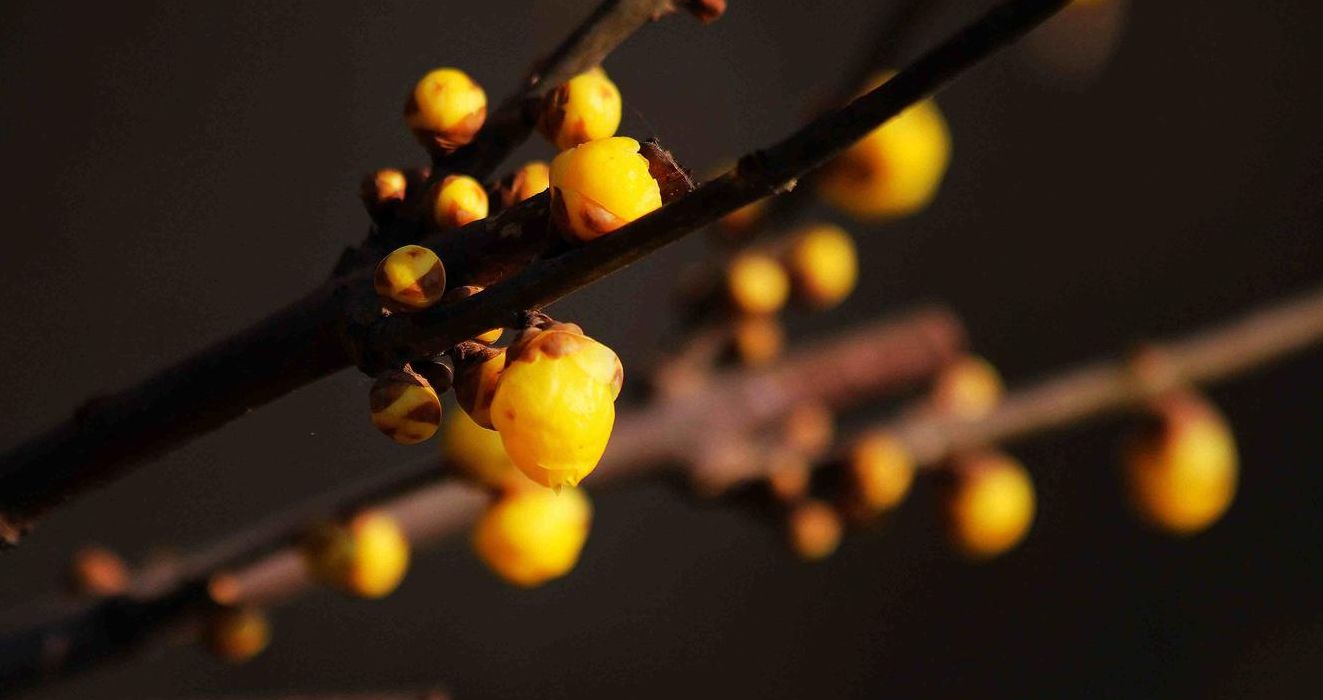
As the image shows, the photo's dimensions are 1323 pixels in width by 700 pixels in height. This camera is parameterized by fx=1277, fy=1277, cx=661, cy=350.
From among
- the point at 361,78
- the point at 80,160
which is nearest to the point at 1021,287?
the point at 361,78

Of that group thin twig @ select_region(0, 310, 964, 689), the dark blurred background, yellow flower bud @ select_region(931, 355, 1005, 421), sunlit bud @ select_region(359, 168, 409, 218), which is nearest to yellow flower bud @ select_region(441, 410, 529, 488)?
thin twig @ select_region(0, 310, 964, 689)

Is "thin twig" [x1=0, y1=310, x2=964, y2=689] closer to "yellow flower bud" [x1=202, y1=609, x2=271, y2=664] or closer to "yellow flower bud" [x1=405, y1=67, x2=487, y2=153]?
"yellow flower bud" [x1=202, y1=609, x2=271, y2=664]

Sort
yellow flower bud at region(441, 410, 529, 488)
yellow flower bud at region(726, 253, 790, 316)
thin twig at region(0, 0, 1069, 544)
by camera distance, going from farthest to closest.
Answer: yellow flower bud at region(726, 253, 790, 316), yellow flower bud at region(441, 410, 529, 488), thin twig at region(0, 0, 1069, 544)

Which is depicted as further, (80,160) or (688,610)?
(688,610)

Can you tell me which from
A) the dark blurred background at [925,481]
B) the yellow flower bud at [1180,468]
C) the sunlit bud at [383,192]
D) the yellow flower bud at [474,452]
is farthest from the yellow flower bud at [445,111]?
the dark blurred background at [925,481]

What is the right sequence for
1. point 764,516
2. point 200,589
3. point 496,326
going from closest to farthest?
1. point 496,326
2. point 200,589
3. point 764,516

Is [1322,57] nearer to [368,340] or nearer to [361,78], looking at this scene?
[361,78]

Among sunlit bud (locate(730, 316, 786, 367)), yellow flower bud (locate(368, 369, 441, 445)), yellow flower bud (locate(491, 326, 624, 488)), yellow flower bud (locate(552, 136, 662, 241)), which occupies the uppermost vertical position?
sunlit bud (locate(730, 316, 786, 367))

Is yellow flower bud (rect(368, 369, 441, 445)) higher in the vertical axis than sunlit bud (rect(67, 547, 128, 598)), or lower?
lower
